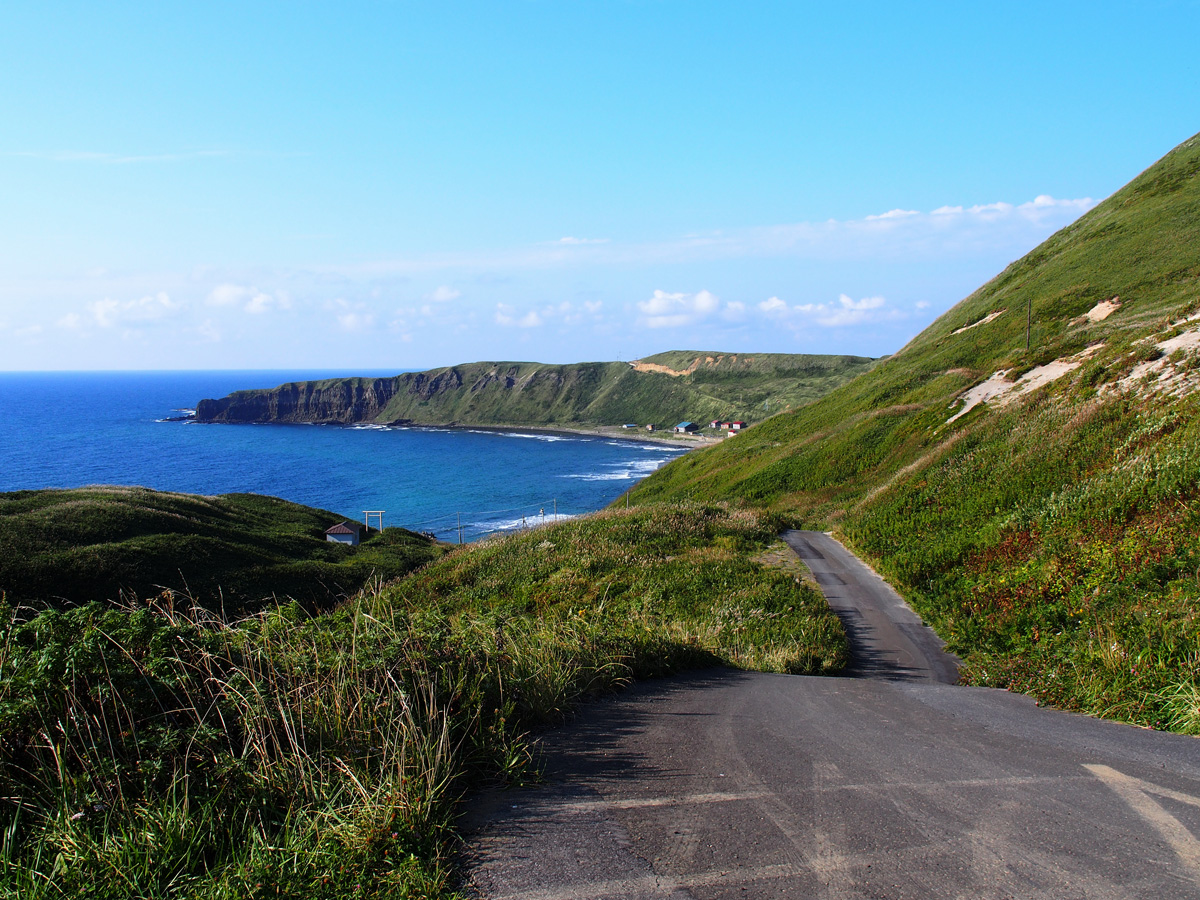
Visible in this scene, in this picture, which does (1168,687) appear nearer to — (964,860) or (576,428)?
(964,860)

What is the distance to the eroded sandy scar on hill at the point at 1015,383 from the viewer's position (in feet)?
109

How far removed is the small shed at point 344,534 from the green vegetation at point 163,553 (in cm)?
161

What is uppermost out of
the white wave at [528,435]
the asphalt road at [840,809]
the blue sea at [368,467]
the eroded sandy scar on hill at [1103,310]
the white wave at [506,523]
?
the eroded sandy scar on hill at [1103,310]

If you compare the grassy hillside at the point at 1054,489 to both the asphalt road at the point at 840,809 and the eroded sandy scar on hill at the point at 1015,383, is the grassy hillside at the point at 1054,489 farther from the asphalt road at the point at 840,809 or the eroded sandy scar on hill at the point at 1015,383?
the asphalt road at the point at 840,809

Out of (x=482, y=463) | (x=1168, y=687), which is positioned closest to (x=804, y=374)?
(x=482, y=463)

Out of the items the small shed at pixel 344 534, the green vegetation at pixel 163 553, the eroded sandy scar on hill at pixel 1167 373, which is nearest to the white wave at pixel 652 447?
the small shed at pixel 344 534

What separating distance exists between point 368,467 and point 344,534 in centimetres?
8035

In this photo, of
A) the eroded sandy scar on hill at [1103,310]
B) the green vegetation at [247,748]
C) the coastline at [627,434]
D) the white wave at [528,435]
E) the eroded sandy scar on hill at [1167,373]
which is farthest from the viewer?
the white wave at [528,435]

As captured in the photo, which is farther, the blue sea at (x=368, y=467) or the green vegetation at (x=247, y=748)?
the blue sea at (x=368, y=467)

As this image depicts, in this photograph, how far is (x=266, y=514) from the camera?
59000mm

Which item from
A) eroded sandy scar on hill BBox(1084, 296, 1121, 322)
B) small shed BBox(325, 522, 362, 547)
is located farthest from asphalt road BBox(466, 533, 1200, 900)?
eroded sandy scar on hill BBox(1084, 296, 1121, 322)

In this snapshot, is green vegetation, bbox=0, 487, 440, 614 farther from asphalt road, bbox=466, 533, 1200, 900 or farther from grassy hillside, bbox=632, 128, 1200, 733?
asphalt road, bbox=466, 533, 1200, 900

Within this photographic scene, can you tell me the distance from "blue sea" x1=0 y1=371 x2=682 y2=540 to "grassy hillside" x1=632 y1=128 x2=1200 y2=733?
4146 centimetres

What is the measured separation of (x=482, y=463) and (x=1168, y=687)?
444 feet
